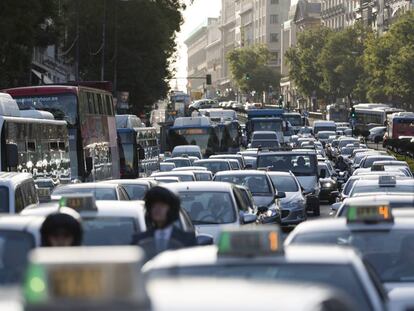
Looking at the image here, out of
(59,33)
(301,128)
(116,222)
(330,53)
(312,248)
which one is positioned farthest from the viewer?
(330,53)

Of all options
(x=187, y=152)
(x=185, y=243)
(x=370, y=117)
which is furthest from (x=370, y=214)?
(x=370, y=117)

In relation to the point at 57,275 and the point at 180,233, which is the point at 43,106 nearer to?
the point at 180,233

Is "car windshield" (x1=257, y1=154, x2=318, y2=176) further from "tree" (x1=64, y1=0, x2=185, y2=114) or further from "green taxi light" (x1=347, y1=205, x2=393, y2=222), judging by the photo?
"tree" (x1=64, y1=0, x2=185, y2=114)

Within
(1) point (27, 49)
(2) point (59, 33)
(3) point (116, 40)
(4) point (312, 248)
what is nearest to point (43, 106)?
(1) point (27, 49)

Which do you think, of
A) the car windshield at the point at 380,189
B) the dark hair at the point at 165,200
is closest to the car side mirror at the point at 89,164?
the car windshield at the point at 380,189

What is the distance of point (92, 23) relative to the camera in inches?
3450

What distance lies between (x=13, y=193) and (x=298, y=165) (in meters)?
23.8

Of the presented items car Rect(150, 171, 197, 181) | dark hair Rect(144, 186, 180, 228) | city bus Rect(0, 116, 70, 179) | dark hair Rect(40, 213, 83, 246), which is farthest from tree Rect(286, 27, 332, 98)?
dark hair Rect(40, 213, 83, 246)

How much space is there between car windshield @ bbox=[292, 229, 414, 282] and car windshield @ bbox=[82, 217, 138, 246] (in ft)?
6.09

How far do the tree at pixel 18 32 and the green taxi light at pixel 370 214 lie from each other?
38.6 m

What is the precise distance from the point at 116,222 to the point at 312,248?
14.8 ft

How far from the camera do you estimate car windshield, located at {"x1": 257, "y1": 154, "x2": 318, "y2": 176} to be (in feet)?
130

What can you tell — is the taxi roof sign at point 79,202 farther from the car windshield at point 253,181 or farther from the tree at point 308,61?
the tree at point 308,61

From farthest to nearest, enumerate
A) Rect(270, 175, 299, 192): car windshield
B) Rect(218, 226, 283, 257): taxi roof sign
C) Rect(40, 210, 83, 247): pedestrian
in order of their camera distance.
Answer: Rect(270, 175, 299, 192): car windshield
Rect(40, 210, 83, 247): pedestrian
Rect(218, 226, 283, 257): taxi roof sign
